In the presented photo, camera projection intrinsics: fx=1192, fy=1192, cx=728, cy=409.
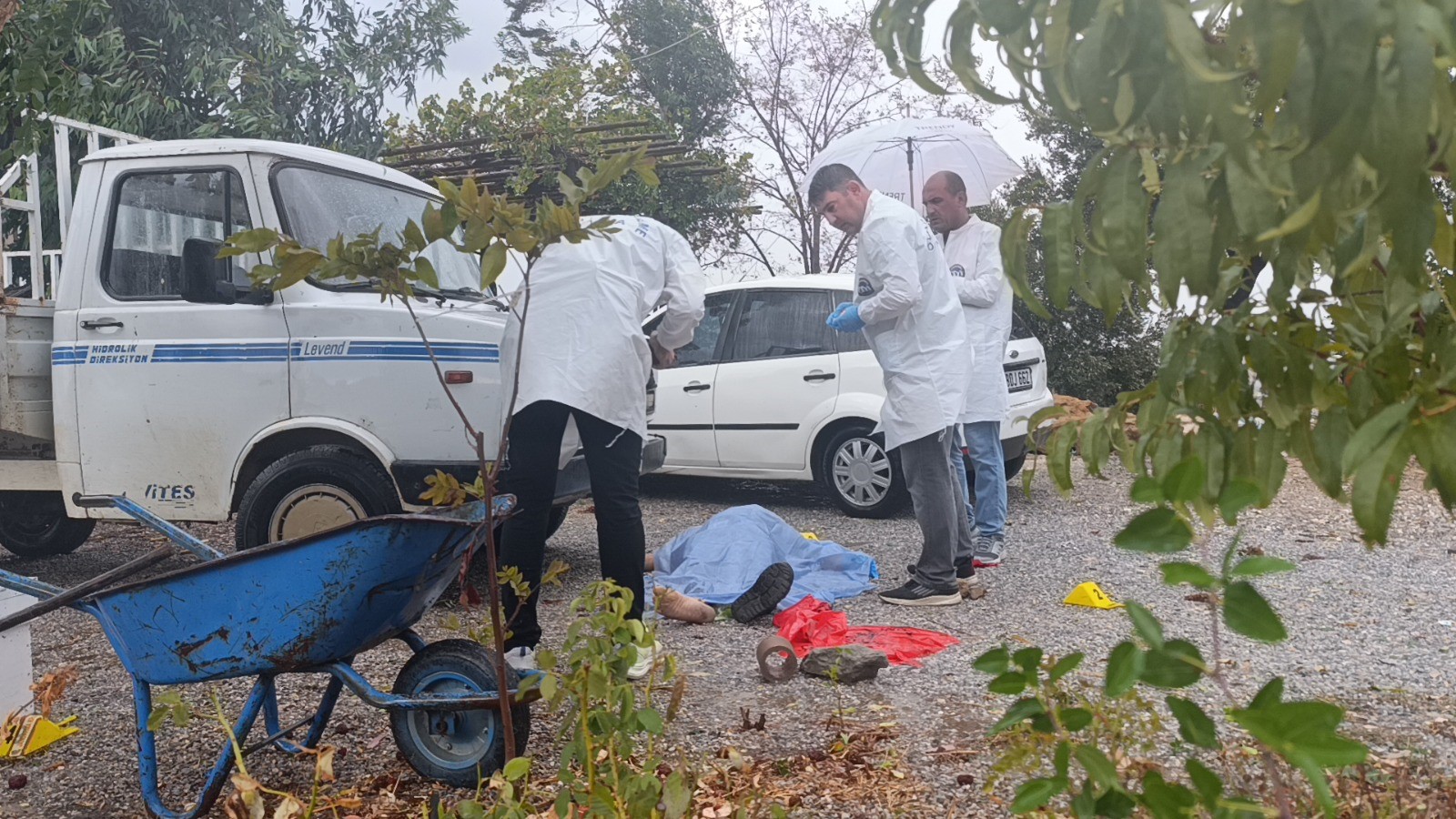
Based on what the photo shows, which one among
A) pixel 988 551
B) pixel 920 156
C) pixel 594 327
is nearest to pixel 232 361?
pixel 594 327

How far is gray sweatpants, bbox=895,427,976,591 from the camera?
5176 mm

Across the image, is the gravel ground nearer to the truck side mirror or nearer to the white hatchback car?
the white hatchback car

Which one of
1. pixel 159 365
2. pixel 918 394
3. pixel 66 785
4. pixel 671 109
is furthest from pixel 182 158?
pixel 671 109

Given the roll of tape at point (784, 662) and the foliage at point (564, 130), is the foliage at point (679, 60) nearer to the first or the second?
the foliage at point (564, 130)

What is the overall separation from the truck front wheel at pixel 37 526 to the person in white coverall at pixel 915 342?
459 centimetres

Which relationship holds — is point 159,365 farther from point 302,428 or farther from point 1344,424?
point 1344,424

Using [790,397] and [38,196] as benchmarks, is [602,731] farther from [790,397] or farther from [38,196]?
[790,397]

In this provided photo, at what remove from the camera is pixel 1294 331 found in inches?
53.2

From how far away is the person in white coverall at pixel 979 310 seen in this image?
6.02 meters

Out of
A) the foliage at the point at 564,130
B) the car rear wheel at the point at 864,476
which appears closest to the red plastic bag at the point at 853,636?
the car rear wheel at the point at 864,476

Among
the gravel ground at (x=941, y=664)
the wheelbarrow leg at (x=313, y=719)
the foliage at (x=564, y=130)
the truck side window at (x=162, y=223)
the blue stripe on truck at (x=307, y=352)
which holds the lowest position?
the gravel ground at (x=941, y=664)

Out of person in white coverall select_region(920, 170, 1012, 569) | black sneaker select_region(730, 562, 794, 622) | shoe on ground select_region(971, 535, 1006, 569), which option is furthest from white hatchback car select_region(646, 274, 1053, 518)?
black sneaker select_region(730, 562, 794, 622)

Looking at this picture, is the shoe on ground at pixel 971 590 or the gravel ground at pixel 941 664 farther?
the shoe on ground at pixel 971 590

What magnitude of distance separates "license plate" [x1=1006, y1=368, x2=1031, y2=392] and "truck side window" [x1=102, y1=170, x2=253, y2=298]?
4931 millimetres
